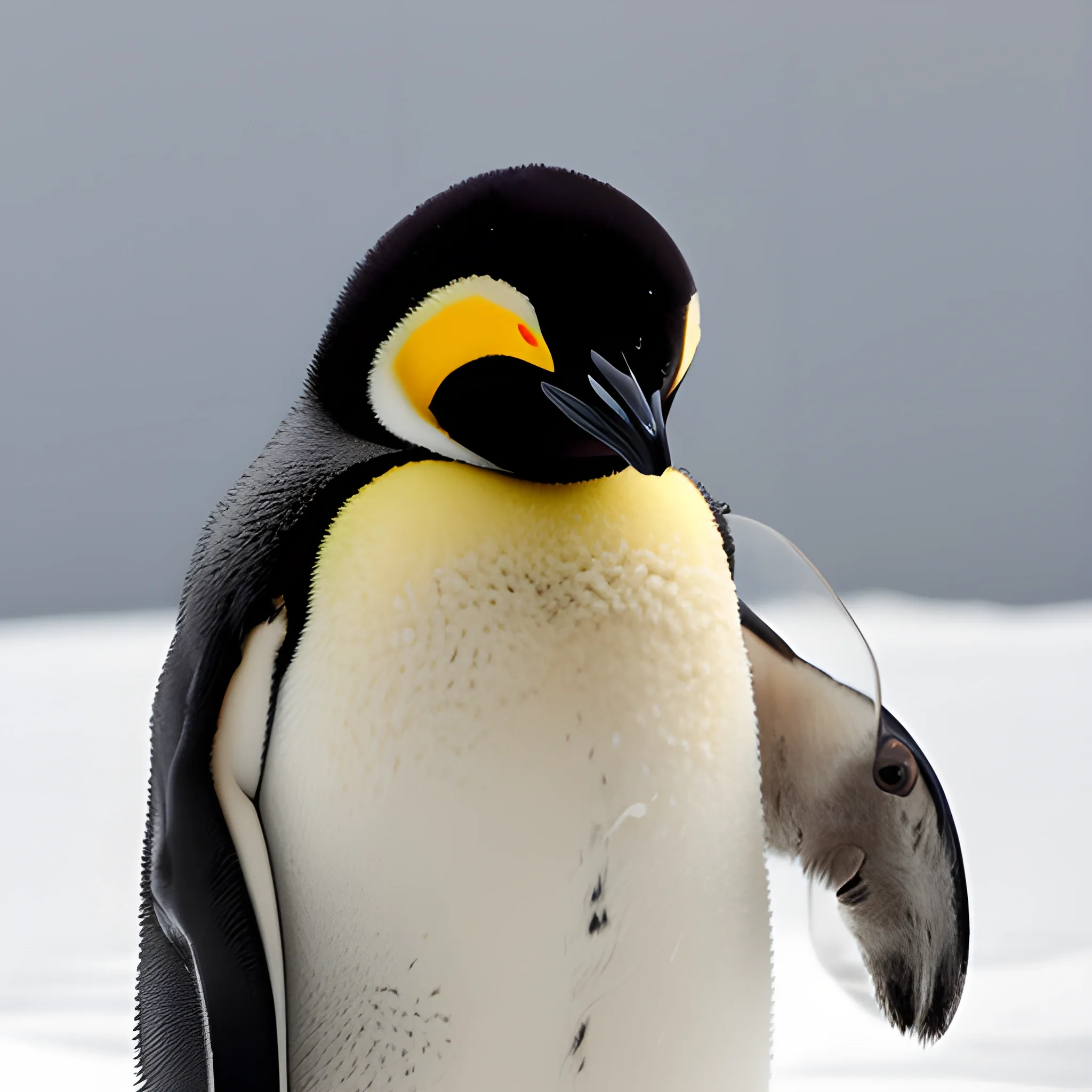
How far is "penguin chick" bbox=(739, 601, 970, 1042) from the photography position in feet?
2.18

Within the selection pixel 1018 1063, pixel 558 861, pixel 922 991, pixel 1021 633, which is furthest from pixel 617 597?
pixel 1021 633

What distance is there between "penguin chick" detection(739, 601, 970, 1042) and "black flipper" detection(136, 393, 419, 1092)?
0.84 ft

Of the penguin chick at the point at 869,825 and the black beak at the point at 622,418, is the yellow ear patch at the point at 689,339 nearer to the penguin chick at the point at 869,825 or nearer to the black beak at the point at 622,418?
the black beak at the point at 622,418

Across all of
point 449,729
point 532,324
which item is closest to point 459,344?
point 532,324

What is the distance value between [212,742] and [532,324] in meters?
0.22

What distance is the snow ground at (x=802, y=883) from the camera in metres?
1.11

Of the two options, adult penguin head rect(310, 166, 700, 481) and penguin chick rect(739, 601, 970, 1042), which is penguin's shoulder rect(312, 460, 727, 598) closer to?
adult penguin head rect(310, 166, 700, 481)

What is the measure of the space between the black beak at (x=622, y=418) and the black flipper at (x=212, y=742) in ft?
0.34

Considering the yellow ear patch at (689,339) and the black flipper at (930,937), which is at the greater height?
the yellow ear patch at (689,339)

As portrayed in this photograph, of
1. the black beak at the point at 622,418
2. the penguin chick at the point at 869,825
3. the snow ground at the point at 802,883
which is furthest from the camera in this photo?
the snow ground at the point at 802,883

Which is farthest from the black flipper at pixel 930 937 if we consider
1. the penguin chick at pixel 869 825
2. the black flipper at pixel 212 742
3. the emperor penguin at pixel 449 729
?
the black flipper at pixel 212 742

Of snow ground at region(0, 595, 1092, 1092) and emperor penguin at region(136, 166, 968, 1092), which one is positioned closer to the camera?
emperor penguin at region(136, 166, 968, 1092)

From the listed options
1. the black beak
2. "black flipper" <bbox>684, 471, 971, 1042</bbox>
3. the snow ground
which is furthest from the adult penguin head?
the snow ground

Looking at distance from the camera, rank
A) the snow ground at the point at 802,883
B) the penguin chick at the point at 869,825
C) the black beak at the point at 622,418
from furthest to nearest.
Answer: the snow ground at the point at 802,883 < the penguin chick at the point at 869,825 < the black beak at the point at 622,418
